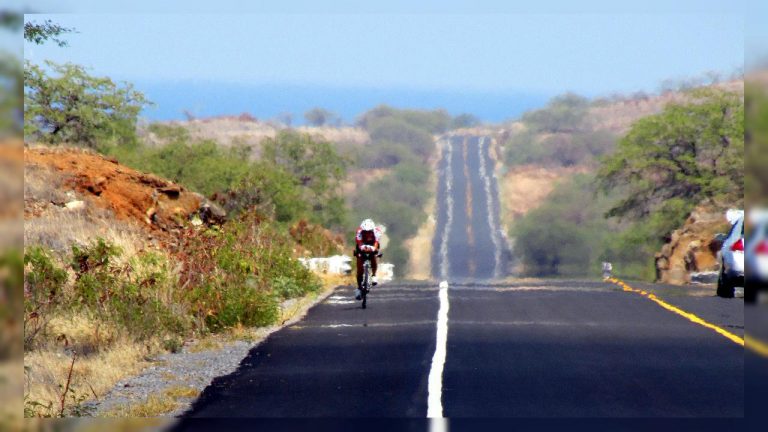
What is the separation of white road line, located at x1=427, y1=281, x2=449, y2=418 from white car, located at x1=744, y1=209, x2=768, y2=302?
374cm

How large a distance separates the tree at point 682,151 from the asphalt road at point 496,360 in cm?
3109

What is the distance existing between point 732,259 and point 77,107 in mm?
32797

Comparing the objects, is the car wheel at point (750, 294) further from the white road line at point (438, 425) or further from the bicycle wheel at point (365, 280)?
the bicycle wheel at point (365, 280)

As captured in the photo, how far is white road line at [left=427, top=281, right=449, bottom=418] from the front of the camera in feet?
39.6

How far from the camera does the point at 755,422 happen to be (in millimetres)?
10602

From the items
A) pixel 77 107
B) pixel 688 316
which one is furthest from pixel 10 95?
pixel 77 107

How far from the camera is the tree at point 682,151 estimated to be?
5947cm

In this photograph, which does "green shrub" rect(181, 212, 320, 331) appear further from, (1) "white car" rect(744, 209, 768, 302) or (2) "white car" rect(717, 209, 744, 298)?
(1) "white car" rect(744, 209, 768, 302)

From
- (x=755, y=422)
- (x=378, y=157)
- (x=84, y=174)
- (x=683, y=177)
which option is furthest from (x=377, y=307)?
(x=378, y=157)

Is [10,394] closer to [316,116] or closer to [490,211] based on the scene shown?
[490,211]

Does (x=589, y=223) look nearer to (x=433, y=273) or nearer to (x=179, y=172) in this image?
(x=433, y=273)

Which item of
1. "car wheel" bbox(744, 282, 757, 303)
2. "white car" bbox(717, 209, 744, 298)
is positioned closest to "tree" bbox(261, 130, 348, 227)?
"white car" bbox(717, 209, 744, 298)

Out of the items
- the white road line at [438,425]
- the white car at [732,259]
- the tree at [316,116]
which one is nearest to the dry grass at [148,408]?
the white road line at [438,425]

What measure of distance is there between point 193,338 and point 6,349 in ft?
53.7
